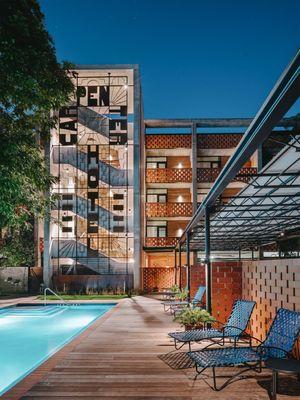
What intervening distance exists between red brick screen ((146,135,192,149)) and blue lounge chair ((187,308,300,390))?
24538mm

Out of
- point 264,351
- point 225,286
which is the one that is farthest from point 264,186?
point 264,351

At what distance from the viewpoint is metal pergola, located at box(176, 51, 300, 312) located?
3.36 meters

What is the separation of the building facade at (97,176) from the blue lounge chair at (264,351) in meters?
20.7

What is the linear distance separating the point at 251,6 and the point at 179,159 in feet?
468

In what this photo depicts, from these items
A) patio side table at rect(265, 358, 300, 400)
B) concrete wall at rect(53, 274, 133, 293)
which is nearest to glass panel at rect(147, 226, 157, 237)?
concrete wall at rect(53, 274, 133, 293)

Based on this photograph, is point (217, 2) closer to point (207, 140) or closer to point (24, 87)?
point (207, 140)

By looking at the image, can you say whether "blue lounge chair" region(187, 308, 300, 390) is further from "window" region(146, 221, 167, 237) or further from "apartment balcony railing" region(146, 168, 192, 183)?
"window" region(146, 221, 167, 237)

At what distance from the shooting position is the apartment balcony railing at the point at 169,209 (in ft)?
92.3

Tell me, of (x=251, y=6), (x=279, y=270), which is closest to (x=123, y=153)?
(x=279, y=270)

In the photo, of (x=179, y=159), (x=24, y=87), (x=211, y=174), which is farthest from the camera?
(x=179, y=159)

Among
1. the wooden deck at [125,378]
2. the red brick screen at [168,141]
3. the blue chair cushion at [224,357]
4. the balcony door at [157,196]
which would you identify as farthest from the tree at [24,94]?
the balcony door at [157,196]

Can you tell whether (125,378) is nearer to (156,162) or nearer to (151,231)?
(151,231)

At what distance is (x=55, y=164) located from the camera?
88.0 ft

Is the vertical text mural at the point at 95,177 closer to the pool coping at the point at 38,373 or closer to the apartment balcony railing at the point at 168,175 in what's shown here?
the apartment balcony railing at the point at 168,175
